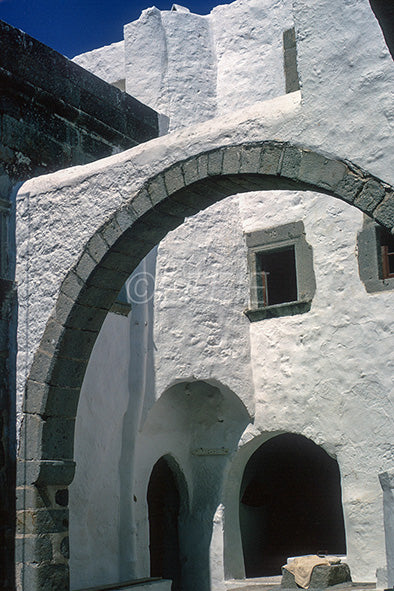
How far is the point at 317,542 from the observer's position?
11383 millimetres

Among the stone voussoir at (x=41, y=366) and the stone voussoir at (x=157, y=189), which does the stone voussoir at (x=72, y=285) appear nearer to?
the stone voussoir at (x=41, y=366)

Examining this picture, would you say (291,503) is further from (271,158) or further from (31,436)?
(271,158)

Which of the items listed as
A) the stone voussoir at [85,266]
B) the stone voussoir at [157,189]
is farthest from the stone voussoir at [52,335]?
the stone voussoir at [157,189]

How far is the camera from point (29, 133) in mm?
7289

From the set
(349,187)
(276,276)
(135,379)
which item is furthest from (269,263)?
(349,187)

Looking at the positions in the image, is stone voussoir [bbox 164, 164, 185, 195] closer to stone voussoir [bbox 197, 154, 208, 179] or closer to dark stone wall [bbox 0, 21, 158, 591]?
stone voussoir [bbox 197, 154, 208, 179]

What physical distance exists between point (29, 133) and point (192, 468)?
4.35m

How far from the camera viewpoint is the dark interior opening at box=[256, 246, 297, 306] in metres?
9.55

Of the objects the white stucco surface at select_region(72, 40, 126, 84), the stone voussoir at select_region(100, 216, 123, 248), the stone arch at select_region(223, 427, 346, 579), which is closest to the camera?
the stone voussoir at select_region(100, 216, 123, 248)

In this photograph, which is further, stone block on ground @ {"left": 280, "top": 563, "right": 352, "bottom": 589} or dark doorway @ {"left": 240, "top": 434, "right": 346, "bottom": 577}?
dark doorway @ {"left": 240, "top": 434, "right": 346, "bottom": 577}

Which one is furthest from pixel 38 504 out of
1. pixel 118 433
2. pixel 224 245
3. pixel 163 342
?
pixel 224 245

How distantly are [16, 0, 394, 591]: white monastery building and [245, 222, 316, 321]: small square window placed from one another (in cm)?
2

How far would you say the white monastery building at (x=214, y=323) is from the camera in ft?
19.4

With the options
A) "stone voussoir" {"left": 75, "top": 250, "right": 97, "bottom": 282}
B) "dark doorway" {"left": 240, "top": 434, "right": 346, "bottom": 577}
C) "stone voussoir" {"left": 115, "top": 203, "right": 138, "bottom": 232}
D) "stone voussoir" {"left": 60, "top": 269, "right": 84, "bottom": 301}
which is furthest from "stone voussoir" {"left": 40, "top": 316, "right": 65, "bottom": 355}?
"dark doorway" {"left": 240, "top": 434, "right": 346, "bottom": 577}
